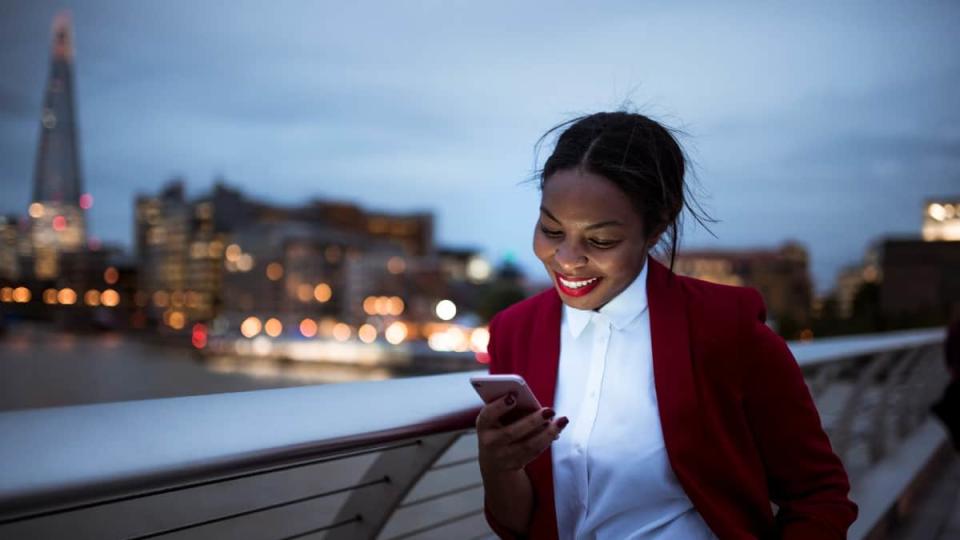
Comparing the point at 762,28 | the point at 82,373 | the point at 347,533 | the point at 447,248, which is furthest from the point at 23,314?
the point at 347,533

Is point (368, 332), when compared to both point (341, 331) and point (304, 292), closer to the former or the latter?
point (341, 331)

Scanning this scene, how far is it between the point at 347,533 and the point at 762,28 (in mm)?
15653

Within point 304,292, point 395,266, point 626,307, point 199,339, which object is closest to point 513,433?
point 626,307

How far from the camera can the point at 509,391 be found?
3.73 feet

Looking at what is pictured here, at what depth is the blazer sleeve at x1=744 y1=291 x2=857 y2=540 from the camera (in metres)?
1.28

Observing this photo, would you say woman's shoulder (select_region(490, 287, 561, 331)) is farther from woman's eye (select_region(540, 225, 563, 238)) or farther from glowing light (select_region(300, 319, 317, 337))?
glowing light (select_region(300, 319, 317, 337))

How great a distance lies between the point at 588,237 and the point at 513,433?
1.08ft

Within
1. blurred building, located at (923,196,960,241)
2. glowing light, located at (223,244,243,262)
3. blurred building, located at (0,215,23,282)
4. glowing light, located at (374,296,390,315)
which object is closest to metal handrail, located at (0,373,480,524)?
blurred building, located at (0,215,23,282)

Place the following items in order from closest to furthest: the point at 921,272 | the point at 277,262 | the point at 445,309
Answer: the point at 921,272
the point at 445,309
the point at 277,262

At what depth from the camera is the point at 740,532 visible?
127 cm

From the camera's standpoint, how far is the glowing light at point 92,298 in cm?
11021

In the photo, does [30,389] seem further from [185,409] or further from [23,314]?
[185,409]

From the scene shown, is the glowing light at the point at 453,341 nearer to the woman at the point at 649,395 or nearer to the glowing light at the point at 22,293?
the glowing light at the point at 22,293

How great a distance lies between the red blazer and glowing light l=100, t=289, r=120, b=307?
13066cm
